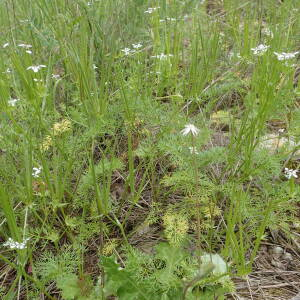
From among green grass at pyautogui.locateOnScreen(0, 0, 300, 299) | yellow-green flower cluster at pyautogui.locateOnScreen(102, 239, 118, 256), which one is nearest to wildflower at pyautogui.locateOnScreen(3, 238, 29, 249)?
green grass at pyautogui.locateOnScreen(0, 0, 300, 299)

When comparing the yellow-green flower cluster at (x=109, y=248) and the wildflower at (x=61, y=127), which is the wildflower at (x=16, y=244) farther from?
the wildflower at (x=61, y=127)

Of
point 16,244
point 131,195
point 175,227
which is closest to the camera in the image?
point 16,244

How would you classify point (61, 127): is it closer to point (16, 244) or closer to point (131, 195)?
point (131, 195)

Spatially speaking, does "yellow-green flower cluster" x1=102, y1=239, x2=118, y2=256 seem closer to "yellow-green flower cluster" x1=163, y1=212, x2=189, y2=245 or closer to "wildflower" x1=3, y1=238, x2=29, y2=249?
A: "yellow-green flower cluster" x1=163, y1=212, x2=189, y2=245

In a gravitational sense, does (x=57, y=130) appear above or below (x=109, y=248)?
above

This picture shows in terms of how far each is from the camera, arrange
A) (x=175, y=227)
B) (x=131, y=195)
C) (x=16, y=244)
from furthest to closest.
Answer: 1. (x=131, y=195)
2. (x=175, y=227)
3. (x=16, y=244)

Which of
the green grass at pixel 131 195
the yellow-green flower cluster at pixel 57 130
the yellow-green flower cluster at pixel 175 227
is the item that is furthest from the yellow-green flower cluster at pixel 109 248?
the yellow-green flower cluster at pixel 57 130

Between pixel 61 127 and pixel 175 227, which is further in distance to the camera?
pixel 61 127

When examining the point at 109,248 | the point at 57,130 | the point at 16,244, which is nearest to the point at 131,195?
the point at 109,248

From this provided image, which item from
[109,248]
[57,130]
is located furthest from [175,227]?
[57,130]

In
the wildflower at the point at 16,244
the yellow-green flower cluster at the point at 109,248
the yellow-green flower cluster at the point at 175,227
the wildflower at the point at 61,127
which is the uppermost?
the wildflower at the point at 61,127

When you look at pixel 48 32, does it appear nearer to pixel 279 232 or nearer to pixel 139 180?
pixel 139 180

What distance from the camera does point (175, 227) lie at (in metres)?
1.48

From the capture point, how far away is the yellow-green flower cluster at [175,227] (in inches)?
56.7
